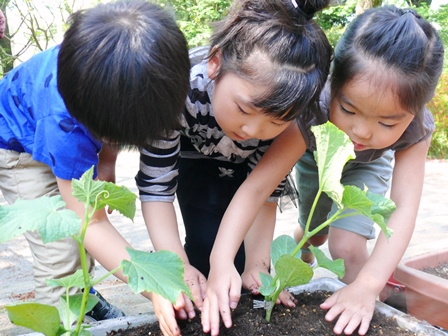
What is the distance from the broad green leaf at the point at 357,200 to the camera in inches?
38.1

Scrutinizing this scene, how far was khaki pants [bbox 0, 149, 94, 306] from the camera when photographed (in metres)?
1.43

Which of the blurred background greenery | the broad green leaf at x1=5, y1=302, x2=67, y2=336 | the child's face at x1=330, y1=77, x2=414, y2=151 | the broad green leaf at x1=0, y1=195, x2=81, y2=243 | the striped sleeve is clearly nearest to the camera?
the broad green leaf at x1=0, y1=195, x2=81, y2=243

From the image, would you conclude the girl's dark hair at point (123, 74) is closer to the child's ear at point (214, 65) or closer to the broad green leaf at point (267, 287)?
the child's ear at point (214, 65)

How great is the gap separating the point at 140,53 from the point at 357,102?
564 mm

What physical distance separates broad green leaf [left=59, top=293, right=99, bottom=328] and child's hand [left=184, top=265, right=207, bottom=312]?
268mm

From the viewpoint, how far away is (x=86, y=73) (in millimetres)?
979

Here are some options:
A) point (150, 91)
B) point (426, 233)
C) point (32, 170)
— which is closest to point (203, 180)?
point (32, 170)

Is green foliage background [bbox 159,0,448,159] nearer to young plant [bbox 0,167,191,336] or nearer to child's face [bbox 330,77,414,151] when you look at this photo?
child's face [bbox 330,77,414,151]

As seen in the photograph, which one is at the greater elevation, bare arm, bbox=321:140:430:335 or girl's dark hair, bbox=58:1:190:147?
girl's dark hair, bbox=58:1:190:147

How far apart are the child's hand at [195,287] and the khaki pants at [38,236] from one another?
1.18 feet

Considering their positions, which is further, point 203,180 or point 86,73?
point 203,180

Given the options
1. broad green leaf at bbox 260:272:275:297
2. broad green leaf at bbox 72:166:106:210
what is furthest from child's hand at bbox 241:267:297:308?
broad green leaf at bbox 72:166:106:210

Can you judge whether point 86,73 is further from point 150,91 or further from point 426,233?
point 426,233

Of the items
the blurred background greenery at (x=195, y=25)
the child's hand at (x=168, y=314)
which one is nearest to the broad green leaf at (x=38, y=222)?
the child's hand at (x=168, y=314)
